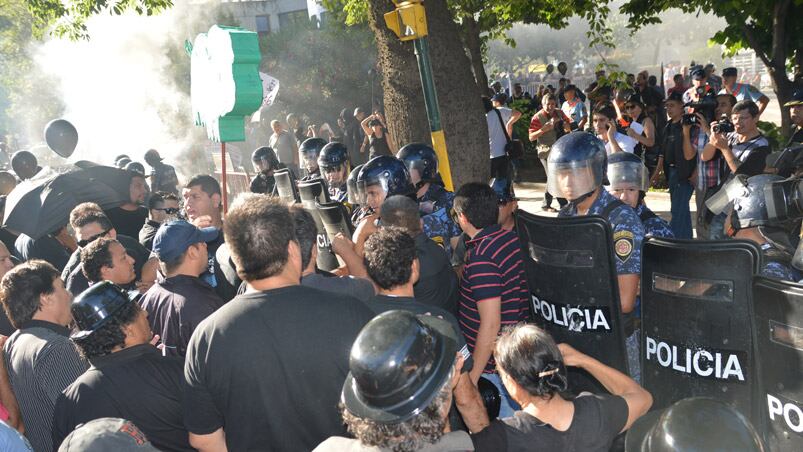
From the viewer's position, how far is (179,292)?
372 centimetres

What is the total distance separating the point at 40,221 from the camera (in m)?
5.59

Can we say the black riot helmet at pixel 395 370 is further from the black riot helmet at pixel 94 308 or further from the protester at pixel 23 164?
the protester at pixel 23 164

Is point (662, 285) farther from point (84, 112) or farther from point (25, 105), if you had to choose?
point (25, 105)

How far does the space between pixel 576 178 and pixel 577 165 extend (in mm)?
86

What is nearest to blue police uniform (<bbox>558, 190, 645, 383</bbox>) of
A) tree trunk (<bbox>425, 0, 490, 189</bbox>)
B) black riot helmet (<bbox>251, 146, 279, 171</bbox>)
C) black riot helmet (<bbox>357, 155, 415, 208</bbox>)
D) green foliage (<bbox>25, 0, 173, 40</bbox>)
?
black riot helmet (<bbox>357, 155, 415, 208</bbox>)

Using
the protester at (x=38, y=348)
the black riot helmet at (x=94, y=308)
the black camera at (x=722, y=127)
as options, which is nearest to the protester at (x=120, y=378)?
the black riot helmet at (x=94, y=308)

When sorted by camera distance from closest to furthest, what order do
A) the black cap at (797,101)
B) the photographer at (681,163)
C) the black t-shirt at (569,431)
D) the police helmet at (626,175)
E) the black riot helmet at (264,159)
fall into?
1. the black t-shirt at (569,431)
2. the police helmet at (626,175)
3. the black cap at (797,101)
4. the photographer at (681,163)
5. the black riot helmet at (264,159)

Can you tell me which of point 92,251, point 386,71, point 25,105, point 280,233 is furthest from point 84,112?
point 280,233

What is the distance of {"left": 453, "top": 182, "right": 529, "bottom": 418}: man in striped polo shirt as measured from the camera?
3.72 meters

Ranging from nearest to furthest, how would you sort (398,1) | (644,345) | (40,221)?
(644,345) → (40,221) → (398,1)

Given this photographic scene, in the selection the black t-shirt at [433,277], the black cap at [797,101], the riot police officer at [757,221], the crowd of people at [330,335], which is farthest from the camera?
the black cap at [797,101]

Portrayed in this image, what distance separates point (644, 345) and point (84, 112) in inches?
1327

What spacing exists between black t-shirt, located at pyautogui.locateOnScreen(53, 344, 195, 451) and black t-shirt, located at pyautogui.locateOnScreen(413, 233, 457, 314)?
1444 millimetres

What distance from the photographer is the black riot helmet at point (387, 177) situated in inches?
215
